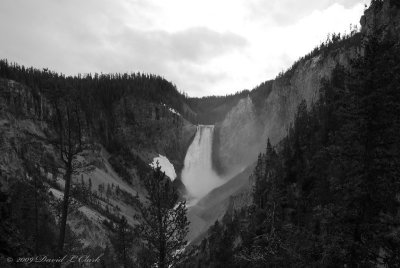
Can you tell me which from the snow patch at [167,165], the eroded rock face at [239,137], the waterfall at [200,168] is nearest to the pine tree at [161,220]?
the waterfall at [200,168]

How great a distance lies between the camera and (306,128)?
78625mm

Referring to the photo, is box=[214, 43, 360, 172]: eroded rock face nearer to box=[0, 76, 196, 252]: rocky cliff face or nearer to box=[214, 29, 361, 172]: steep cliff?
box=[214, 29, 361, 172]: steep cliff

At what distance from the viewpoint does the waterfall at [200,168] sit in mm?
150938

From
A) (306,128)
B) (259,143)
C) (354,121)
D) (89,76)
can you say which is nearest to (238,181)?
(259,143)

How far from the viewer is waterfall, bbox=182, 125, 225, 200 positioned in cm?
15094

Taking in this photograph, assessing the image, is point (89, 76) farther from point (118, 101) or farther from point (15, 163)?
point (15, 163)

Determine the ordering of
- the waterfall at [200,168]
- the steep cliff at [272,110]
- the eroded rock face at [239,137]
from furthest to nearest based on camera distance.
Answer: the eroded rock face at [239,137] → the waterfall at [200,168] → the steep cliff at [272,110]

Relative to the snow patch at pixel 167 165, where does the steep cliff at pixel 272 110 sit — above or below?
above

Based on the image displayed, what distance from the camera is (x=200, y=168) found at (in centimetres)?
15912

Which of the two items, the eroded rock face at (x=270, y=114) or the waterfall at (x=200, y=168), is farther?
the waterfall at (x=200, y=168)

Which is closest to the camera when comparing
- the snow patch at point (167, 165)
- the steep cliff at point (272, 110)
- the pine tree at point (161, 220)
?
the pine tree at point (161, 220)

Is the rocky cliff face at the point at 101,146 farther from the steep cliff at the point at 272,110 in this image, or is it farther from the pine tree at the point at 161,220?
the pine tree at the point at 161,220

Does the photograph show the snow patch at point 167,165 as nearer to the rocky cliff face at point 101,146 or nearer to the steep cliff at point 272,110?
the rocky cliff face at point 101,146

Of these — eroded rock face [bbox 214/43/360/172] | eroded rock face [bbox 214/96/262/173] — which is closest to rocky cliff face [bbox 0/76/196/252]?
eroded rock face [bbox 214/96/262/173]
